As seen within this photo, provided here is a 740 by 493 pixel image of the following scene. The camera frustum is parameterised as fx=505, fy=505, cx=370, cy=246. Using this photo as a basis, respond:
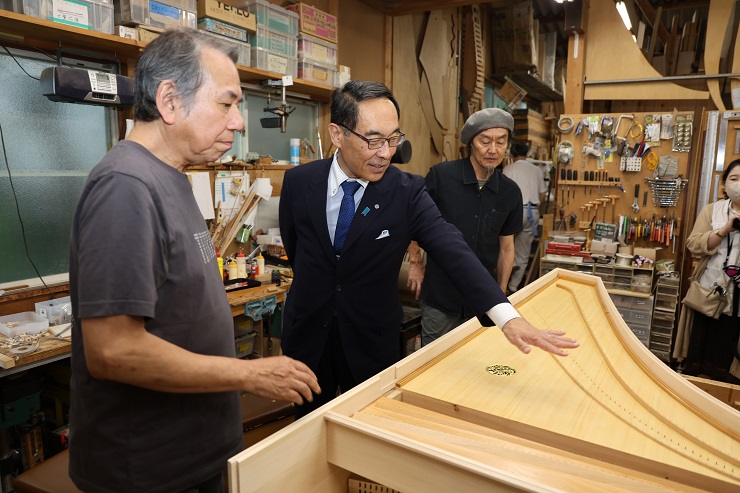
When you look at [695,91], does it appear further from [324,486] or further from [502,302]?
[324,486]

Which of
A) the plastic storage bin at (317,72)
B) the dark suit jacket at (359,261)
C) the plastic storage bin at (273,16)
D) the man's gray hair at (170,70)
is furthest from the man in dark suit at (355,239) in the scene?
the plastic storage bin at (317,72)

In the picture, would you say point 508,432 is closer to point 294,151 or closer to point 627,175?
point 294,151

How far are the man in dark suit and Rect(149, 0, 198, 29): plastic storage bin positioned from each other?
1933mm

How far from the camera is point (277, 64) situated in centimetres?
429

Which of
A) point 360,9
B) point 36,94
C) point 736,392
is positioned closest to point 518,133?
point 360,9

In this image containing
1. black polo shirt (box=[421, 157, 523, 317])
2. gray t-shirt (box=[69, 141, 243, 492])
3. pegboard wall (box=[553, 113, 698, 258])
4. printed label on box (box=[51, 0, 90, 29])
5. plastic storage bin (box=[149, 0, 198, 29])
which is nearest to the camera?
gray t-shirt (box=[69, 141, 243, 492])

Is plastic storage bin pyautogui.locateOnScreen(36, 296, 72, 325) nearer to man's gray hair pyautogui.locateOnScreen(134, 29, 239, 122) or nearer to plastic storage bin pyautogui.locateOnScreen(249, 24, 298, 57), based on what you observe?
man's gray hair pyautogui.locateOnScreen(134, 29, 239, 122)

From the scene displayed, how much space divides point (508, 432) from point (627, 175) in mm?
4564

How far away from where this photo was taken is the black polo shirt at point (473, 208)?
3.15 metres

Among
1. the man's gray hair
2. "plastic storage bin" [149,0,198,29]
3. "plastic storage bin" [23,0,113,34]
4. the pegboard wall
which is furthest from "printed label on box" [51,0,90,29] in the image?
the pegboard wall

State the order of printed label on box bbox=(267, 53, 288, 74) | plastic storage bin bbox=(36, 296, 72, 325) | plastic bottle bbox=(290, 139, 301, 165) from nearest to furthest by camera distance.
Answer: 1. plastic storage bin bbox=(36, 296, 72, 325)
2. printed label on box bbox=(267, 53, 288, 74)
3. plastic bottle bbox=(290, 139, 301, 165)

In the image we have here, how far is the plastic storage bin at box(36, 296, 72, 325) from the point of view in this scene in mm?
2965

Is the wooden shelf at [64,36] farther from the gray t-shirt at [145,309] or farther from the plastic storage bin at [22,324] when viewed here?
the gray t-shirt at [145,309]

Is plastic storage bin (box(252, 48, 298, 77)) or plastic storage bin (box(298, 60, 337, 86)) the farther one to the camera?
plastic storage bin (box(298, 60, 337, 86))
